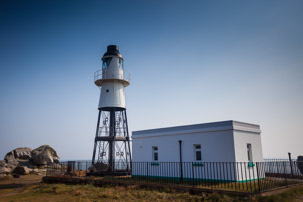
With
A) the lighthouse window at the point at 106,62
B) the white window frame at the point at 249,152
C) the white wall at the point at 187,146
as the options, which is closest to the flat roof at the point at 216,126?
the white wall at the point at 187,146

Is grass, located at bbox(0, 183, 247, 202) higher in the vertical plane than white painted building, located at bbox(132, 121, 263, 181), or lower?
lower

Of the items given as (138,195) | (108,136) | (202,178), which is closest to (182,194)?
(138,195)

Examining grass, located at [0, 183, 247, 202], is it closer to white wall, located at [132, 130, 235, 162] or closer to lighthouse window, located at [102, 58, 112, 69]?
white wall, located at [132, 130, 235, 162]

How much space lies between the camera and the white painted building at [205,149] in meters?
13.5

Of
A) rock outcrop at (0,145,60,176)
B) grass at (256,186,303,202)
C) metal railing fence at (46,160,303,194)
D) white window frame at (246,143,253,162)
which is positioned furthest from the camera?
rock outcrop at (0,145,60,176)

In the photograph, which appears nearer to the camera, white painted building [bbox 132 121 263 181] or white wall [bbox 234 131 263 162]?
white painted building [bbox 132 121 263 181]

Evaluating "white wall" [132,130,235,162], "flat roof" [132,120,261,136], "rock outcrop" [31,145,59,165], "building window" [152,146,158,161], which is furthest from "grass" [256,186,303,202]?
"rock outcrop" [31,145,59,165]

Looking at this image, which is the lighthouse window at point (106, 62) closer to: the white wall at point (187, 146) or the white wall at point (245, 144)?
the white wall at point (187, 146)

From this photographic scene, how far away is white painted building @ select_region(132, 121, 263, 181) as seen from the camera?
13484 mm

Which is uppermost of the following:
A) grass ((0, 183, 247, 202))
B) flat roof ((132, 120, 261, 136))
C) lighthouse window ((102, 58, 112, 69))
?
lighthouse window ((102, 58, 112, 69))

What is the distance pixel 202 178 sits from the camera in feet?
44.8

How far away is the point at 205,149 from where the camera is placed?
47.6 feet

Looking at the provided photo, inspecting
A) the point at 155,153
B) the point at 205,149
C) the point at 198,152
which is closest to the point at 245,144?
the point at 205,149

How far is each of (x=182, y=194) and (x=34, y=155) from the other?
24.7m
